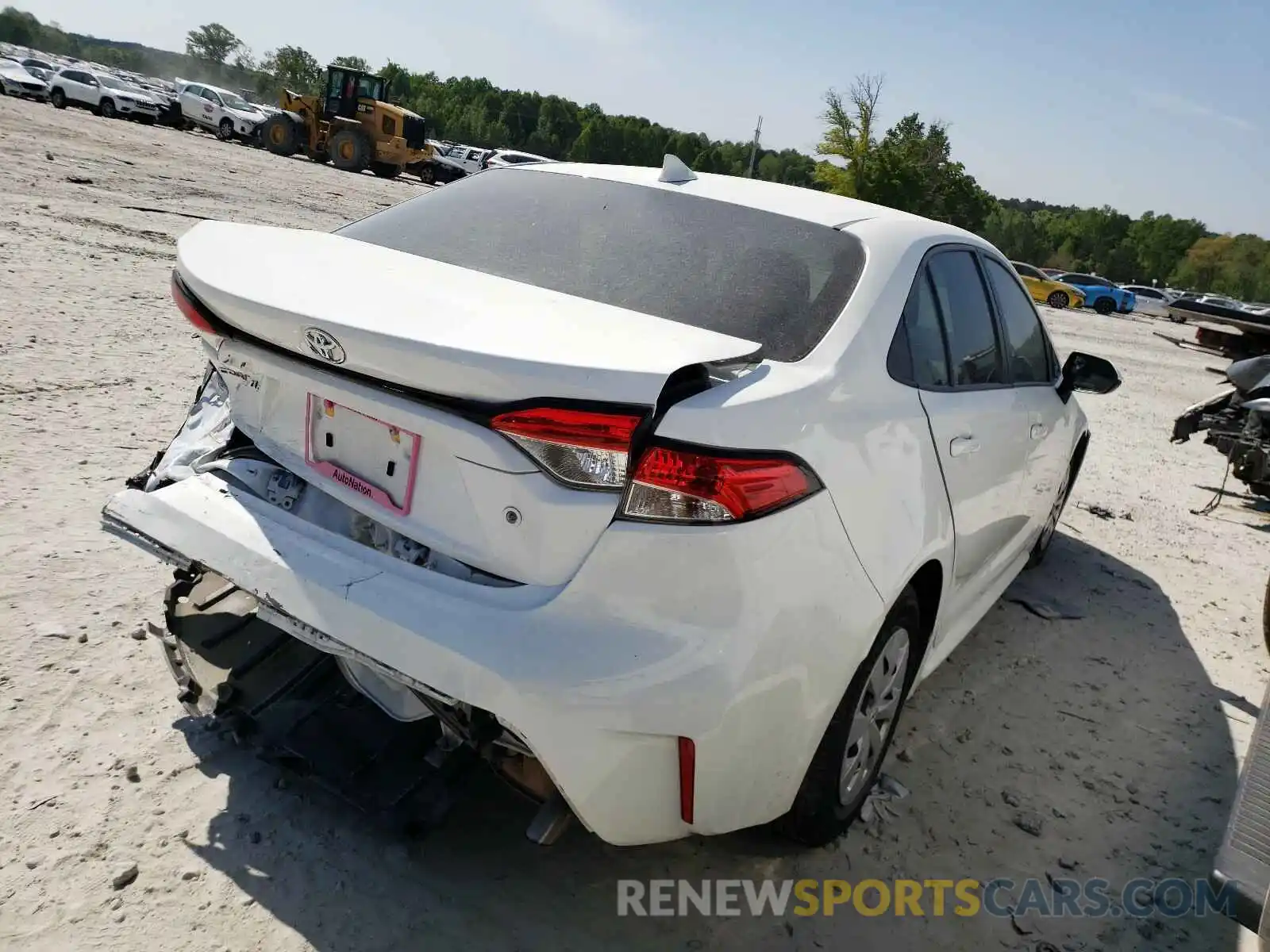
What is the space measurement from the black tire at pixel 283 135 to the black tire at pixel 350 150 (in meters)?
1.43

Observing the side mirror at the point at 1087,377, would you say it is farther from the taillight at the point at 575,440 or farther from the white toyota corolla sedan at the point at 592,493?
the taillight at the point at 575,440

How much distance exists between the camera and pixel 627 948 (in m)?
2.25

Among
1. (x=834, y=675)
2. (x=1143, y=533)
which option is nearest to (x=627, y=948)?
(x=834, y=675)

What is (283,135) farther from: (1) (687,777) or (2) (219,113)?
(1) (687,777)

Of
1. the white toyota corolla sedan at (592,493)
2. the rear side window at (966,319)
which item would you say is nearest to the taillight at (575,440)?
the white toyota corolla sedan at (592,493)

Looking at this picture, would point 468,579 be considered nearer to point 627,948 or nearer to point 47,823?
point 627,948

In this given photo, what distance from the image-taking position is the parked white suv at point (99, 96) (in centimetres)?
3081

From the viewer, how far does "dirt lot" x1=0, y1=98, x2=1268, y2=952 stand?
222cm

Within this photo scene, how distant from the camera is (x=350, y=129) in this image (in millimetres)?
29031

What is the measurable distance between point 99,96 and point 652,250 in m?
35.7

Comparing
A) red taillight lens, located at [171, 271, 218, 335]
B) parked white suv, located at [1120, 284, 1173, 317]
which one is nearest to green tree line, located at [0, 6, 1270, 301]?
parked white suv, located at [1120, 284, 1173, 317]

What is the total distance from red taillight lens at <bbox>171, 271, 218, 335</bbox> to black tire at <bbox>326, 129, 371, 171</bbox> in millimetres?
28928

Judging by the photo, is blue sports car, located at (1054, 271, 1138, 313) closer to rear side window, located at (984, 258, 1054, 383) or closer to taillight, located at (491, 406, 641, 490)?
rear side window, located at (984, 258, 1054, 383)

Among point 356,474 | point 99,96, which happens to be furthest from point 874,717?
point 99,96
